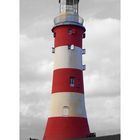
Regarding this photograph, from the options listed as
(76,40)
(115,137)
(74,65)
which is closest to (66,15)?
(76,40)

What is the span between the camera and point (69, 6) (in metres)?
11.1

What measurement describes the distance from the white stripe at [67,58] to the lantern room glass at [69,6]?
4.46 ft

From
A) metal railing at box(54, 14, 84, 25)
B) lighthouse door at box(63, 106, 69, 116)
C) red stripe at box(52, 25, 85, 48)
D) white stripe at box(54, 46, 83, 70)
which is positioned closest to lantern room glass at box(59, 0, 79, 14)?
metal railing at box(54, 14, 84, 25)

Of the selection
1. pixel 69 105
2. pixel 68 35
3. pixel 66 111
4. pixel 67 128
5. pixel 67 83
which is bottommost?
pixel 67 128

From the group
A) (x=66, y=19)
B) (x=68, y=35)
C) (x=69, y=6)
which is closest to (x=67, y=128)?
(x=68, y=35)

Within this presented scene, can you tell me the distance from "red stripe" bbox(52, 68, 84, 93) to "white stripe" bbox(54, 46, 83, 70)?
0.49 ft

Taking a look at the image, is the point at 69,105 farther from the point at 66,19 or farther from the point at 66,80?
the point at 66,19

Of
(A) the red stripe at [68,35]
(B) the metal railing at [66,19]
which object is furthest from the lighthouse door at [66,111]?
(B) the metal railing at [66,19]

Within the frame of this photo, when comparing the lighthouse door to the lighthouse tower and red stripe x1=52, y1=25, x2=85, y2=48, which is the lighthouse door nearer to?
the lighthouse tower

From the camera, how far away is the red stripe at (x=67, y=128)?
959 cm

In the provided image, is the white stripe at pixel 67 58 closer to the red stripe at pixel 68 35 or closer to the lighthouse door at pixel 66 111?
the red stripe at pixel 68 35

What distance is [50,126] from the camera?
989cm

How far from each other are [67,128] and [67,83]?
1.32 meters
